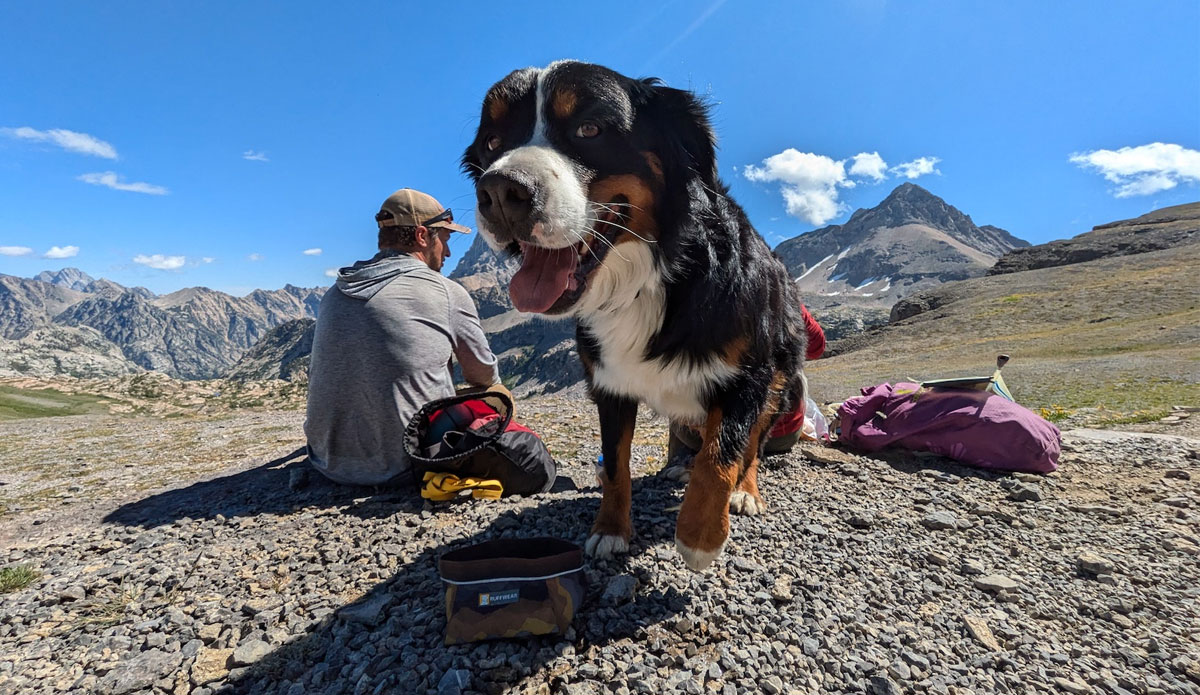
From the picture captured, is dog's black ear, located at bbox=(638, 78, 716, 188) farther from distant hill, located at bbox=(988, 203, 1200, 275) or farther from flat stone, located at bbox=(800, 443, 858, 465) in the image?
distant hill, located at bbox=(988, 203, 1200, 275)

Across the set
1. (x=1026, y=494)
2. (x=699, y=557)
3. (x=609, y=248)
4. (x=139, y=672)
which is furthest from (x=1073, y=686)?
(x=139, y=672)

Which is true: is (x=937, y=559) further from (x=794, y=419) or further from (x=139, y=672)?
(x=139, y=672)

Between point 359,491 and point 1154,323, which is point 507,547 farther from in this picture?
point 1154,323

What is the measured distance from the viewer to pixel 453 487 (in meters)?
4.80

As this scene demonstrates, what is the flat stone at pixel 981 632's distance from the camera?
9.33 ft

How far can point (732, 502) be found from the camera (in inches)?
175

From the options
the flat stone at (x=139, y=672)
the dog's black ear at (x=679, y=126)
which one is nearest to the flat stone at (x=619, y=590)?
the flat stone at (x=139, y=672)

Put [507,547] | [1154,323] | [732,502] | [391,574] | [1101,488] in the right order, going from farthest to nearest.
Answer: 1. [1154,323]
2. [1101,488]
3. [732,502]
4. [391,574]
5. [507,547]

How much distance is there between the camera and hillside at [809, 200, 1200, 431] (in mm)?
15740

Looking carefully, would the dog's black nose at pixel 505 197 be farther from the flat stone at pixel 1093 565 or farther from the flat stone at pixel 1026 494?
the flat stone at pixel 1026 494

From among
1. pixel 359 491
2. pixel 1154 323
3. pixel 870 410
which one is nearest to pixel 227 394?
pixel 359 491

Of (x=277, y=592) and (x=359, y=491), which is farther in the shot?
(x=359, y=491)

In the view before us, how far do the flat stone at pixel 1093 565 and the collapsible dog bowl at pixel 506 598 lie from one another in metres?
3.50

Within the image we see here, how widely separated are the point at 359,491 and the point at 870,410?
610 centimetres
